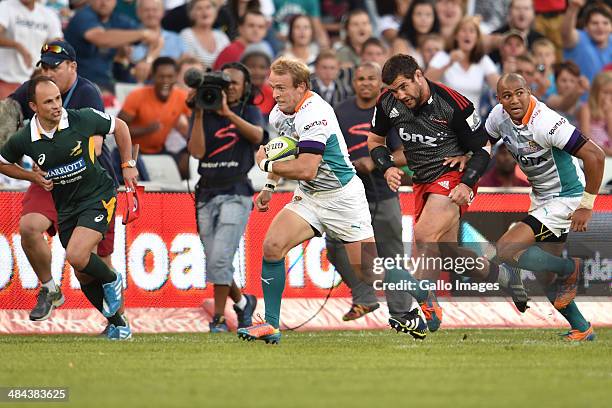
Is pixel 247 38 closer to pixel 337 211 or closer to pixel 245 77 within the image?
pixel 245 77

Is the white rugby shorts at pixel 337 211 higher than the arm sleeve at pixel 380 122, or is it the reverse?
the arm sleeve at pixel 380 122

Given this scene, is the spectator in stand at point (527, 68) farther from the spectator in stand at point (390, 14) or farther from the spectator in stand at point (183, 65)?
the spectator in stand at point (183, 65)

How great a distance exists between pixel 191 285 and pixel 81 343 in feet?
7.27

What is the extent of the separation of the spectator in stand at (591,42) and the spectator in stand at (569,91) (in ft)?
4.64

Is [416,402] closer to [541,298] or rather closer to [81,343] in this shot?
[81,343]

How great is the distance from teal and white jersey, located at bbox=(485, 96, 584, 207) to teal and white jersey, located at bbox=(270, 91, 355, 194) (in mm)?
1429

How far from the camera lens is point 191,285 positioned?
1333cm

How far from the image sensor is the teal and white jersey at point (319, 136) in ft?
34.1

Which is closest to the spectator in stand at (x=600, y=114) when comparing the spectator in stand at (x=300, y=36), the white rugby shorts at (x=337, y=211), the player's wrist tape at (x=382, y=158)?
the spectator in stand at (x=300, y=36)

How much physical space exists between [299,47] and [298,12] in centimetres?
222

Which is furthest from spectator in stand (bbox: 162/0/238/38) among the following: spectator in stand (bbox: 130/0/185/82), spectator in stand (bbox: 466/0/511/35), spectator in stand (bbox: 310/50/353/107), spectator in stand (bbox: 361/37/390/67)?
spectator in stand (bbox: 466/0/511/35)

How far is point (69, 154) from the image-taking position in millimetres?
10961

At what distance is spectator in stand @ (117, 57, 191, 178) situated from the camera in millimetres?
15344

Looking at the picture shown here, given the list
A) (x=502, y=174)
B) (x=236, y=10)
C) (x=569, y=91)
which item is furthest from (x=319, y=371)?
(x=236, y=10)
